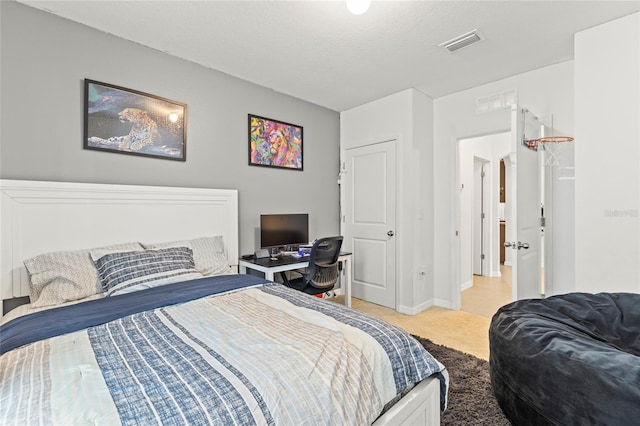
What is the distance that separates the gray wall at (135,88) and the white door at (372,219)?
0.51 metres

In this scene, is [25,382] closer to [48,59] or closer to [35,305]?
[35,305]

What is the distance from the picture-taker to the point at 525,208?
2631 millimetres

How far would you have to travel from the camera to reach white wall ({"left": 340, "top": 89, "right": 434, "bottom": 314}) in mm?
3676

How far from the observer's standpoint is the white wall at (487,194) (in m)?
4.71

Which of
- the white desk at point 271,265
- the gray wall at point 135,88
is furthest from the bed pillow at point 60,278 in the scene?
the white desk at point 271,265

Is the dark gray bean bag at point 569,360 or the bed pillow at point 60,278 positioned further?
the bed pillow at point 60,278

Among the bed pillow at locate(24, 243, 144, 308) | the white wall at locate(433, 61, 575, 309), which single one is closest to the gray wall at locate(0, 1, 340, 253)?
the bed pillow at locate(24, 243, 144, 308)

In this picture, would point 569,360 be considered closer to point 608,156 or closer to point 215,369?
point 215,369

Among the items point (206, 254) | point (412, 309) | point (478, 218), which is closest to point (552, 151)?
point (412, 309)

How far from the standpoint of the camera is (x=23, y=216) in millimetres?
2084

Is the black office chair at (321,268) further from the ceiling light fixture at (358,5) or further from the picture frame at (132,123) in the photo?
the ceiling light fixture at (358,5)

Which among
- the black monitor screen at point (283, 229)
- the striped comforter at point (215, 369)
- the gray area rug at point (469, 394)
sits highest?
the black monitor screen at point (283, 229)

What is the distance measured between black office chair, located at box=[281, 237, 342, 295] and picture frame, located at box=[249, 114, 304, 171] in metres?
1.22

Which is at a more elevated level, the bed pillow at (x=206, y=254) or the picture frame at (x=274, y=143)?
the picture frame at (x=274, y=143)
